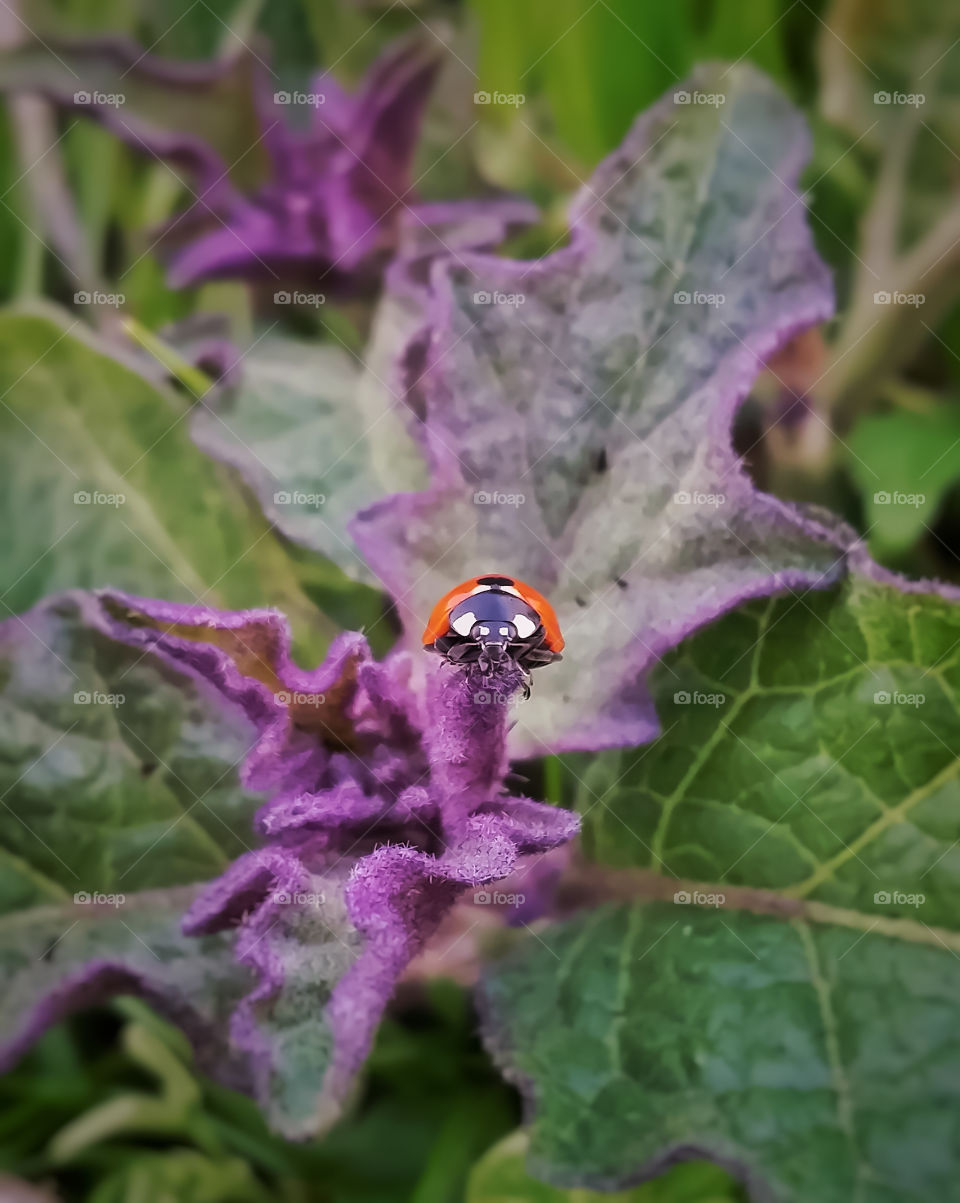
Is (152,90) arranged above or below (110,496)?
above

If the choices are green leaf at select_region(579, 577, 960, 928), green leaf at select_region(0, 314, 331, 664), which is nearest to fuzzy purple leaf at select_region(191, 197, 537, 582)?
green leaf at select_region(0, 314, 331, 664)

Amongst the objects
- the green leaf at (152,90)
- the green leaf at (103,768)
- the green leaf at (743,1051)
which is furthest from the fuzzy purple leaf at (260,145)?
the green leaf at (743,1051)

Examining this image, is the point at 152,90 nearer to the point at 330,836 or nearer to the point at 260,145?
the point at 260,145

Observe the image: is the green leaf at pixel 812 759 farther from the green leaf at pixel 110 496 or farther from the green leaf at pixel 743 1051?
the green leaf at pixel 110 496

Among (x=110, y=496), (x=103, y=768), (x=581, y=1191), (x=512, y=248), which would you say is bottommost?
(x=581, y=1191)

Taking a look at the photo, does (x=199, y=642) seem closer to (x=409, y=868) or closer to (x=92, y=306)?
(x=409, y=868)

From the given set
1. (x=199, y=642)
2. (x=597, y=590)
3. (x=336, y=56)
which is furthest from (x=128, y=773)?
(x=336, y=56)

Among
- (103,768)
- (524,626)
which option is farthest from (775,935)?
(103,768)
